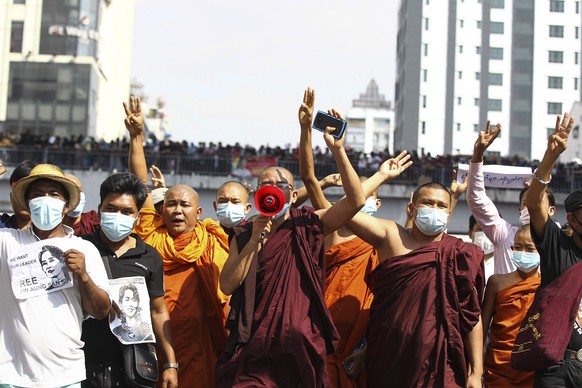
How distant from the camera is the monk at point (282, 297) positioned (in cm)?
490

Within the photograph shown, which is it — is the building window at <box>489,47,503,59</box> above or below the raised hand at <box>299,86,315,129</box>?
above

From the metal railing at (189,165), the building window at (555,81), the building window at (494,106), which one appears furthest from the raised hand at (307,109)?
the building window at (555,81)

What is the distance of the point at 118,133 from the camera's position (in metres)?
55.3

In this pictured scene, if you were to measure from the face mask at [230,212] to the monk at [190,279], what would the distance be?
115mm

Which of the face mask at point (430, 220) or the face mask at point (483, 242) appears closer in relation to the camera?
the face mask at point (430, 220)

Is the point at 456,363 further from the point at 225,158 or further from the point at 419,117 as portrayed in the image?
the point at 419,117

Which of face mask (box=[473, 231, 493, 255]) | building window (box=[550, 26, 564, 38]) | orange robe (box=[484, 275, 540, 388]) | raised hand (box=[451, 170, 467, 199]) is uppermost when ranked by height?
building window (box=[550, 26, 564, 38])

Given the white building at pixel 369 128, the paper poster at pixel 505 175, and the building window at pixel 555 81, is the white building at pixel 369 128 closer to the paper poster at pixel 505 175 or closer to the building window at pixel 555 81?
the building window at pixel 555 81

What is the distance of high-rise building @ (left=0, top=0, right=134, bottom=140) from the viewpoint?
4269 centimetres

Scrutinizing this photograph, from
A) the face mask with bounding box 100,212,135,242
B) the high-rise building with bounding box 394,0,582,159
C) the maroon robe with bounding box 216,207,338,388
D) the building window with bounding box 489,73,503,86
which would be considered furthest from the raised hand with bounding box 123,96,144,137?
the building window with bounding box 489,73,503,86

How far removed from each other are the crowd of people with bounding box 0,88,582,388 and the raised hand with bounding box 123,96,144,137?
673mm

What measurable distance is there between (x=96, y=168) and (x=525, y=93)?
5331 cm

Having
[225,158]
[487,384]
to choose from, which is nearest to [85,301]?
[487,384]

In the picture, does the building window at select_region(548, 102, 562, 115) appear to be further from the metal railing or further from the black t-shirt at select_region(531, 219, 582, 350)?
the black t-shirt at select_region(531, 219, 582, 350)
